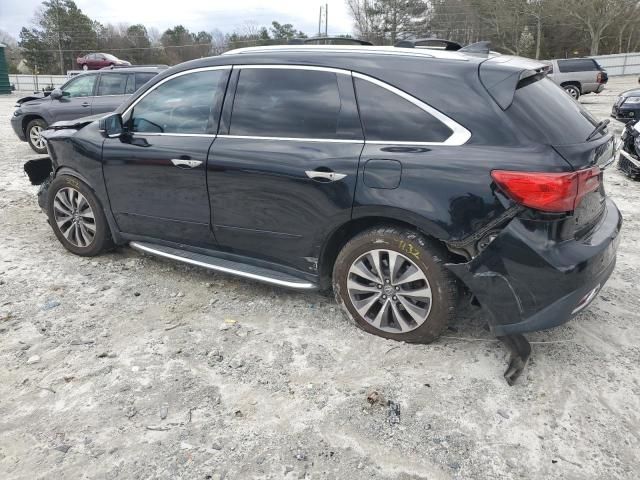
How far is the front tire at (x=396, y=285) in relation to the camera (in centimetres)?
309

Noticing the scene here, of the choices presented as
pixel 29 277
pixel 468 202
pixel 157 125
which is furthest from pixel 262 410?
pixel 29 277

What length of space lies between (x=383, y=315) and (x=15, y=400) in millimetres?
2212

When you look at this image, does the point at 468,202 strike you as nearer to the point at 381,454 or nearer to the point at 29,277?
the point at 381,454

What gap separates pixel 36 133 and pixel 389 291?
32.0ft

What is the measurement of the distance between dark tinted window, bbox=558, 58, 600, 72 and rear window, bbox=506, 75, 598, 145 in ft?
63.0

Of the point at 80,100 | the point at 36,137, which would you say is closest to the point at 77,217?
the point at 80,100

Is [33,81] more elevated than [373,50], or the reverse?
[373,50]

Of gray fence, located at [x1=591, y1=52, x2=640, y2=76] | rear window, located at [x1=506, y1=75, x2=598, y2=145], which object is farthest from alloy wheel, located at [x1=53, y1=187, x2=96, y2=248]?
gray fence, located at [x1=591, y1=52, x2=640, y2=76]

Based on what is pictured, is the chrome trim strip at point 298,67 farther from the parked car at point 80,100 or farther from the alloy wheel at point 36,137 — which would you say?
the alloy wheel at point 36,137

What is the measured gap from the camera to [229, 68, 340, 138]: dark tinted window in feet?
10.9

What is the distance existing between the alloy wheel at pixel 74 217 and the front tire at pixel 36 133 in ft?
21.5

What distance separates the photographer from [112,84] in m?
10.0

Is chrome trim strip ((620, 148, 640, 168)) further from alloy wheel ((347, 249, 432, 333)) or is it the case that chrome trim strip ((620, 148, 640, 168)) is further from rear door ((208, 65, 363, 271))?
rear door ((208, 65, 363, 271))

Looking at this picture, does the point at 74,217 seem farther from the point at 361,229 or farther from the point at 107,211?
the point at 361,229
